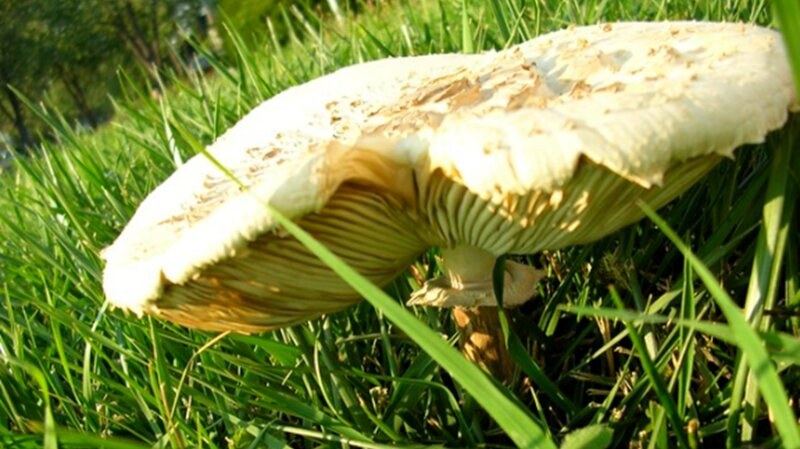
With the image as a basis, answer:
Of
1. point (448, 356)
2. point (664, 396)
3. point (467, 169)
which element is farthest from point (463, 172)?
point (664, 396)

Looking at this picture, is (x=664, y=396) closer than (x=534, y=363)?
Yes

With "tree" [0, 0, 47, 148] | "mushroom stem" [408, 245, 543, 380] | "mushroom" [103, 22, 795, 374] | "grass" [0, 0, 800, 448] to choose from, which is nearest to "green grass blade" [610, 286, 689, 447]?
"grass" [0, 0, 800, 448]

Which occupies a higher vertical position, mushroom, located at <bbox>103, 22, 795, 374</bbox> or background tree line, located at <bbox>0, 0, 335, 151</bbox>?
mushroom, located at <bbox>103, 22, 795, 374</bbox>

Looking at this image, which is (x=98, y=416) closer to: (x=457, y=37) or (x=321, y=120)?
(x=321, y=120)

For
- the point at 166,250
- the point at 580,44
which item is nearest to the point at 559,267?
the point at 580,44

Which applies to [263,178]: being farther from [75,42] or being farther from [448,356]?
[75,42]

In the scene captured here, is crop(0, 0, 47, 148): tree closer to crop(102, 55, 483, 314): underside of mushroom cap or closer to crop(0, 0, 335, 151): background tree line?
crop(0, 0, 335, 151): background tree line
